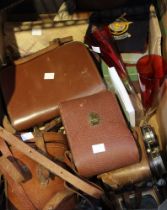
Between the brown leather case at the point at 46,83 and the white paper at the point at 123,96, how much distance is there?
2.6 inches

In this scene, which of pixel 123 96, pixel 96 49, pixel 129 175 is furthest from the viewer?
pixel 96 49

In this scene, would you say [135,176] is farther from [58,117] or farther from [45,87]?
[45,87]

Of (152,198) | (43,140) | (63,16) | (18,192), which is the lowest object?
(152,198)

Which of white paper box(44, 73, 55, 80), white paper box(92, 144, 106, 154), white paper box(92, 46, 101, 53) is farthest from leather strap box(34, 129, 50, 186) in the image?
white paper box(92, 46, 101, 53)

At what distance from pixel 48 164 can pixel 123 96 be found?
41 centimetres

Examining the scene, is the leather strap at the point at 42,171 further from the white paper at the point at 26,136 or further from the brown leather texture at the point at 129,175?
the brown leather texture at the point at 129,175

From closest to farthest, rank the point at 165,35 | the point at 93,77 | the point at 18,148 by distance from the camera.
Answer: the point at 18,148, the point at 93,77, the point at 165,35

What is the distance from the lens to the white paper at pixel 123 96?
1341 mm

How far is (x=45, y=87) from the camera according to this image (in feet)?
4.58

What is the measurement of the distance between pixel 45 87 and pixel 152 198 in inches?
22.5

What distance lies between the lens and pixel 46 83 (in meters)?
1.40

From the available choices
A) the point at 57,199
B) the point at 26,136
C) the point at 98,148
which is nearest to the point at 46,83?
the point at 26,136

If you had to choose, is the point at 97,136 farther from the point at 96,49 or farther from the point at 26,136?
the point at 96,49

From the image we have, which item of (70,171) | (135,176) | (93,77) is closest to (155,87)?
(93,77)
